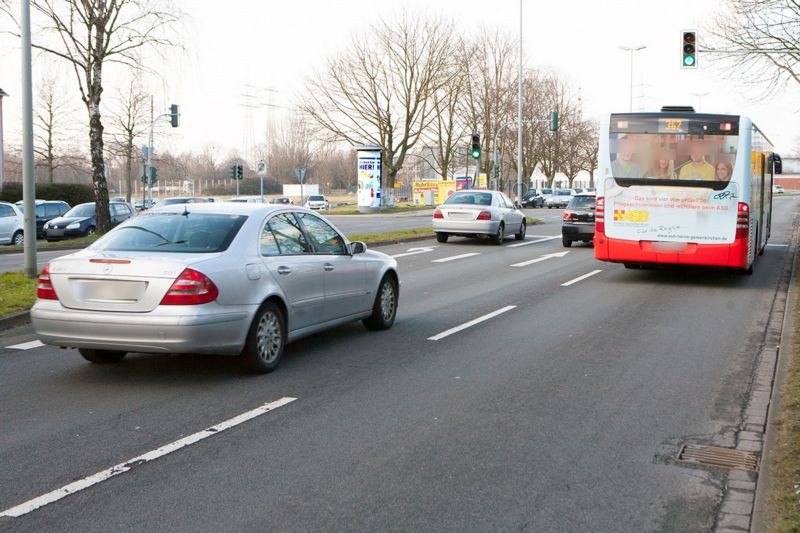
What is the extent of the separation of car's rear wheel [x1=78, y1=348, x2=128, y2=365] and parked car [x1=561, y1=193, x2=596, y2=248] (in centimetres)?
1738

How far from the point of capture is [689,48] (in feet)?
68.4

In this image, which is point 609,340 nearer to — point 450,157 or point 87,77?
point 87,77

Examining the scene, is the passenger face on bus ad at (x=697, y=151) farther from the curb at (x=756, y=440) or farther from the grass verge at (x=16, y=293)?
the grass verge at (x=16, y=293)

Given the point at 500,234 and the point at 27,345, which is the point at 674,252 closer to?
the point at 27,345

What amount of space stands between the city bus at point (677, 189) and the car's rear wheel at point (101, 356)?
951cm

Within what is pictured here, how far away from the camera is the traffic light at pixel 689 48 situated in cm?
2080

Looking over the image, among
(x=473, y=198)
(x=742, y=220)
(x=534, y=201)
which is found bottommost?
(x=742, y=220)

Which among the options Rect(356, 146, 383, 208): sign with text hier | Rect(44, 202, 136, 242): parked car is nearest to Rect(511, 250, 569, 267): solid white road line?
Rect(44, 202, 136, 242): parked car

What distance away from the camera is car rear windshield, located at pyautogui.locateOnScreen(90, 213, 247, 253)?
742 cm

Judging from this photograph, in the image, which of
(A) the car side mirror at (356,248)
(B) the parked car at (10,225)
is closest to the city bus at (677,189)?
(A) the car side mirror at (356,248)

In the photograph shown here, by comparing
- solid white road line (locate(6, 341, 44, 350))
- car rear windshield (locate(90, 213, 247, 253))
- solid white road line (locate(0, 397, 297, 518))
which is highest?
car rear windshield (locate(90, 213, 247, 253))

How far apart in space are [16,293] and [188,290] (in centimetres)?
638

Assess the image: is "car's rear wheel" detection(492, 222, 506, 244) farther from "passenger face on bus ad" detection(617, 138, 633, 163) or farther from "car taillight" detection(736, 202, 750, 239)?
"car taillight" detection(736, 202, 750, 239)

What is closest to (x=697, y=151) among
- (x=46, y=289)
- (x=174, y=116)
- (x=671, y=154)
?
(x=671, y=154)
